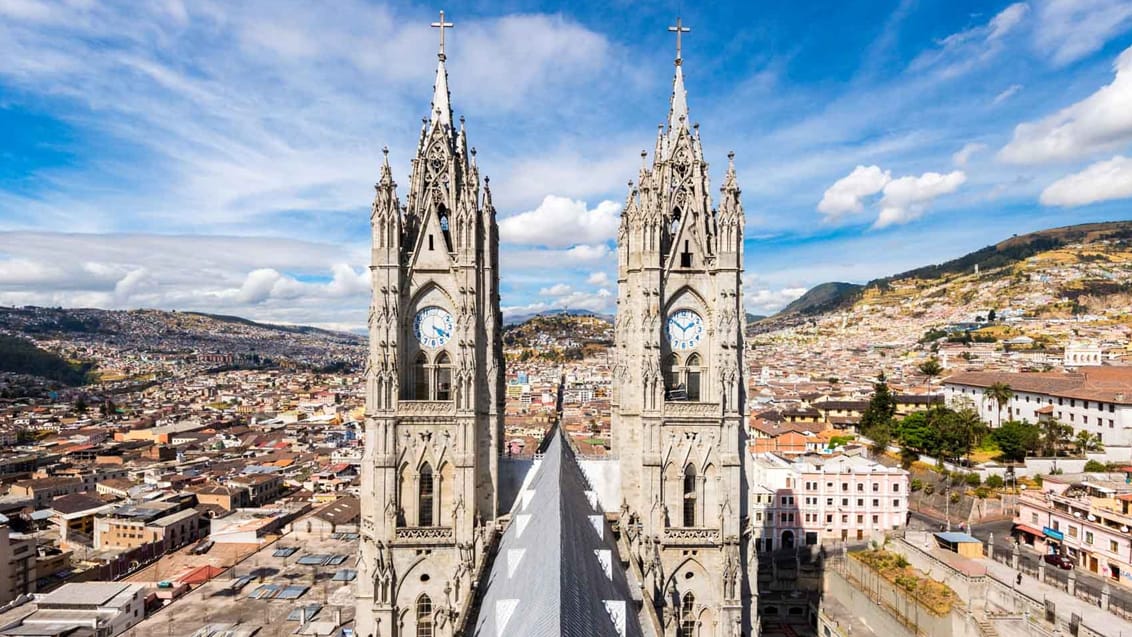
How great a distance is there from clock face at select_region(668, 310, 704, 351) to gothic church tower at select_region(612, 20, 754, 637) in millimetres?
43

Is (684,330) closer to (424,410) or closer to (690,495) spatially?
(690,495)

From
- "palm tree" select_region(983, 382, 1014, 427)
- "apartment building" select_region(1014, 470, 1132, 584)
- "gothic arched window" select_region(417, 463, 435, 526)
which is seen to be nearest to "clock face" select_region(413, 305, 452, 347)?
"gothic arched window" select_region(417, 463, 435, 526)

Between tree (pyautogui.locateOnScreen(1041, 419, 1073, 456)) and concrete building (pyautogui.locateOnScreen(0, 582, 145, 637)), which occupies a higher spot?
tree (pyautogui.locateOnScreen(1041, 419, 1073, 456))

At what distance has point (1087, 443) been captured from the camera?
67.8 meters

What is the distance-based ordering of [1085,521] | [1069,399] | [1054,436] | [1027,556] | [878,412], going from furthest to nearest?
1. [878,412]
2. [1069,399]
3. [1054,436]
4. [1027,556]
5. [1085,521]

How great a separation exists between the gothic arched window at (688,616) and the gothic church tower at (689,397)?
0.14ft

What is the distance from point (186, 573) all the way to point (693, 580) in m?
54.4

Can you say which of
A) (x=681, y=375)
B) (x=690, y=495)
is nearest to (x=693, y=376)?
(x=681, y=375)

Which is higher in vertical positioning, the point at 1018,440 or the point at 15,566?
the point at 1018,440

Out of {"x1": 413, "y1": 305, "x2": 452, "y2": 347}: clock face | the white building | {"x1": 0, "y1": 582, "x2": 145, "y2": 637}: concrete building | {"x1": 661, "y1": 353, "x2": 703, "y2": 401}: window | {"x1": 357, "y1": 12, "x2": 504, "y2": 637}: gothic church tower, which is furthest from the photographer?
the white building

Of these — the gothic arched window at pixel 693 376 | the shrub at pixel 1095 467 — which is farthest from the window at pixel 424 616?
the shrub at pixel 1095 467

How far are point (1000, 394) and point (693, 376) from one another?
7260cm

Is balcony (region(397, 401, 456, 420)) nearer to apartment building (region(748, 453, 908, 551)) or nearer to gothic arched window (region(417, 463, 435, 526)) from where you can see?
gothic arched window (region(417, 463, 435, 526))

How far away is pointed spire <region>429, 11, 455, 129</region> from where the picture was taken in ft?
87.2
